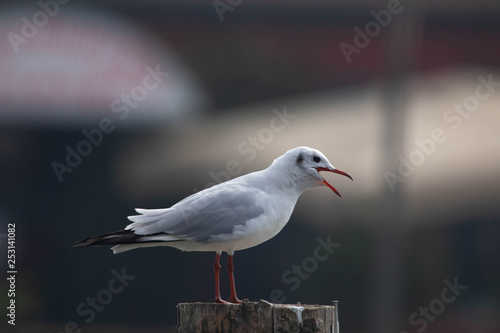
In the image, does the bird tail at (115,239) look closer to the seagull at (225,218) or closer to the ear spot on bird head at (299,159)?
the seagull at (225,218)

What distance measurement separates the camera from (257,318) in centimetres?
347

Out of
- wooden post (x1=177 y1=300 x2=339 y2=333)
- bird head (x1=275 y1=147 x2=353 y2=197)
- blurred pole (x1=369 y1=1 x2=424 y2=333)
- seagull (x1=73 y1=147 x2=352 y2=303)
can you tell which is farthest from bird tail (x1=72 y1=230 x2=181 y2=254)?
blurred pole (x1=369 y1=1 x2=424 y2=333)

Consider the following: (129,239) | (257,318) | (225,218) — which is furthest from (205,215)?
(257,318)

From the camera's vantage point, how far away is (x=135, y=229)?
4164 millimetres

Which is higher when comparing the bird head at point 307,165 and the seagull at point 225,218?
the bird head at point 307,165

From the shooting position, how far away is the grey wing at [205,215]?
4.19 meters

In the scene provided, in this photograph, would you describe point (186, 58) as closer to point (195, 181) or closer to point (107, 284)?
point (195, 181)

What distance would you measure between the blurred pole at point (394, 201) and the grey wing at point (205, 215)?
4524 mm

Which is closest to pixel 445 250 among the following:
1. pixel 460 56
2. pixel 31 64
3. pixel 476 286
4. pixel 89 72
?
pixel 476 286

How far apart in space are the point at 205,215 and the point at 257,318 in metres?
0.90

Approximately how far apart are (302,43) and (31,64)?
10.5 ft

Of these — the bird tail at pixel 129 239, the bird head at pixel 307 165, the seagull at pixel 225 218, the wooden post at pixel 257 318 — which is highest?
the bird head at pixel 307 165

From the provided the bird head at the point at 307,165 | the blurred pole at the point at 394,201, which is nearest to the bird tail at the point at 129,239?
the bird head at the point at 307,165

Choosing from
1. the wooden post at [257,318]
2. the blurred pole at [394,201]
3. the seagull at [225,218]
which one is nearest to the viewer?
the wooden post at [257,318]
